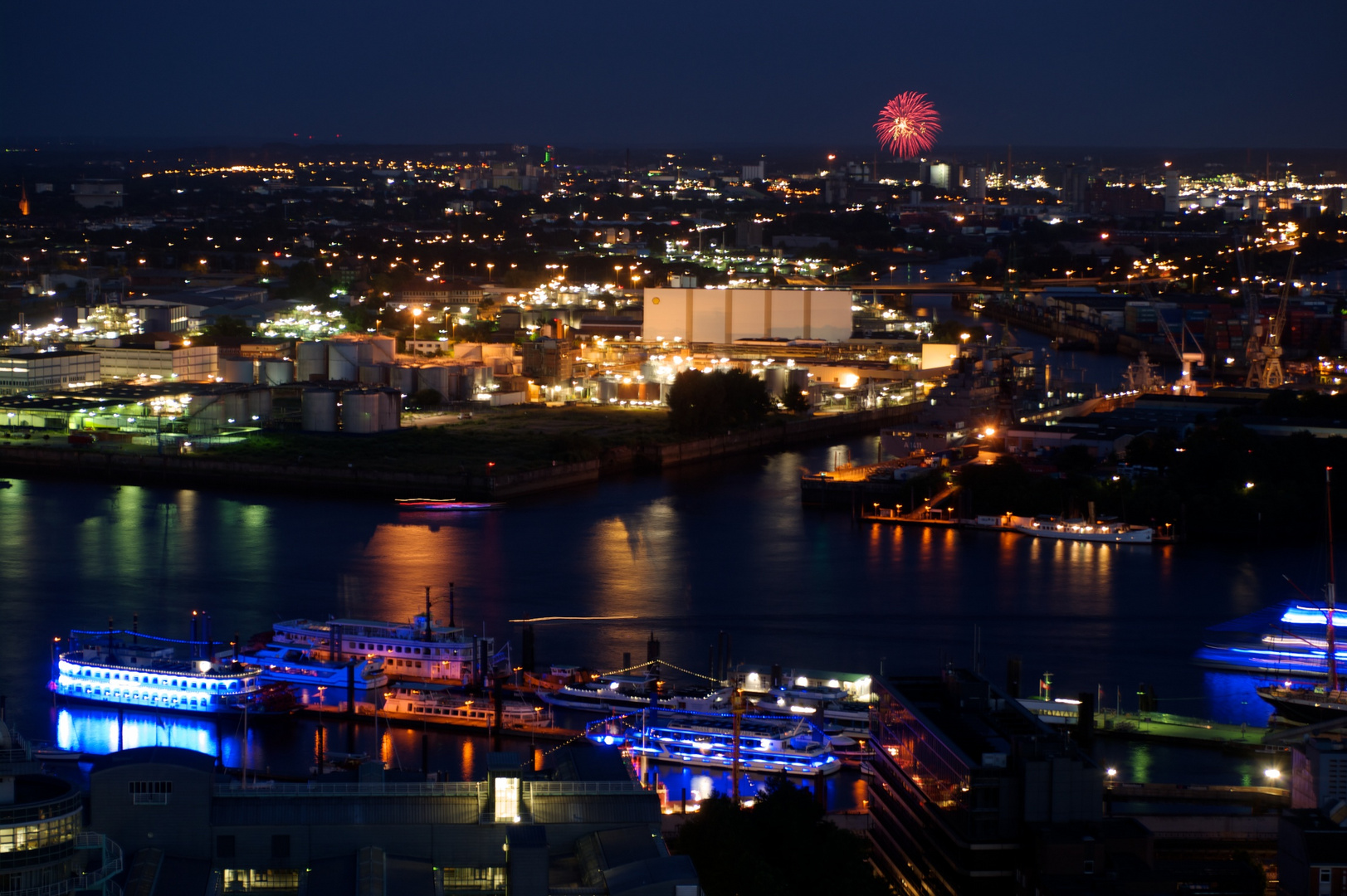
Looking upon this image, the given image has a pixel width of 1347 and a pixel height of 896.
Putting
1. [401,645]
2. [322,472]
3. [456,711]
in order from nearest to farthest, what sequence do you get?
[456,711], [401,645], [322,472]

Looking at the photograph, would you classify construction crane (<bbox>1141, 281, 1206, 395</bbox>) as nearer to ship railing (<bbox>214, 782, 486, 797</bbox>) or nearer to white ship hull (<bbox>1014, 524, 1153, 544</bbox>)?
white ship hull (<bbox>1014, 524, 1153, 544</bbox>)

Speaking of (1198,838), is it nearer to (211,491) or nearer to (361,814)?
(361,814)

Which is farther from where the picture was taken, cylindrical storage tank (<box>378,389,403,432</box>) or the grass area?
cylindrical storage tank (<box>378,389,403,432</box>)

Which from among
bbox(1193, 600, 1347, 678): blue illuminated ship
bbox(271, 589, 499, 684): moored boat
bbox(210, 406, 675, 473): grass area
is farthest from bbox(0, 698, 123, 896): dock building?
bbox(210, 406, 675, 473): grass area

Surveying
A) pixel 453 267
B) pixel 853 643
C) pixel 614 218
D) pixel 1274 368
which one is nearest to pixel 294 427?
pixel 853 643

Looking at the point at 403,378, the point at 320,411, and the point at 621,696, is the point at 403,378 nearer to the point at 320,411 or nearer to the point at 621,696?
the point at 320,411

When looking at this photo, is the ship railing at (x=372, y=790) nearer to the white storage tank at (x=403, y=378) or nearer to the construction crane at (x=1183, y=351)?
the white storage tank at (x=403, y=378)

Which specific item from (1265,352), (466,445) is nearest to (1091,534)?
(466,445)
